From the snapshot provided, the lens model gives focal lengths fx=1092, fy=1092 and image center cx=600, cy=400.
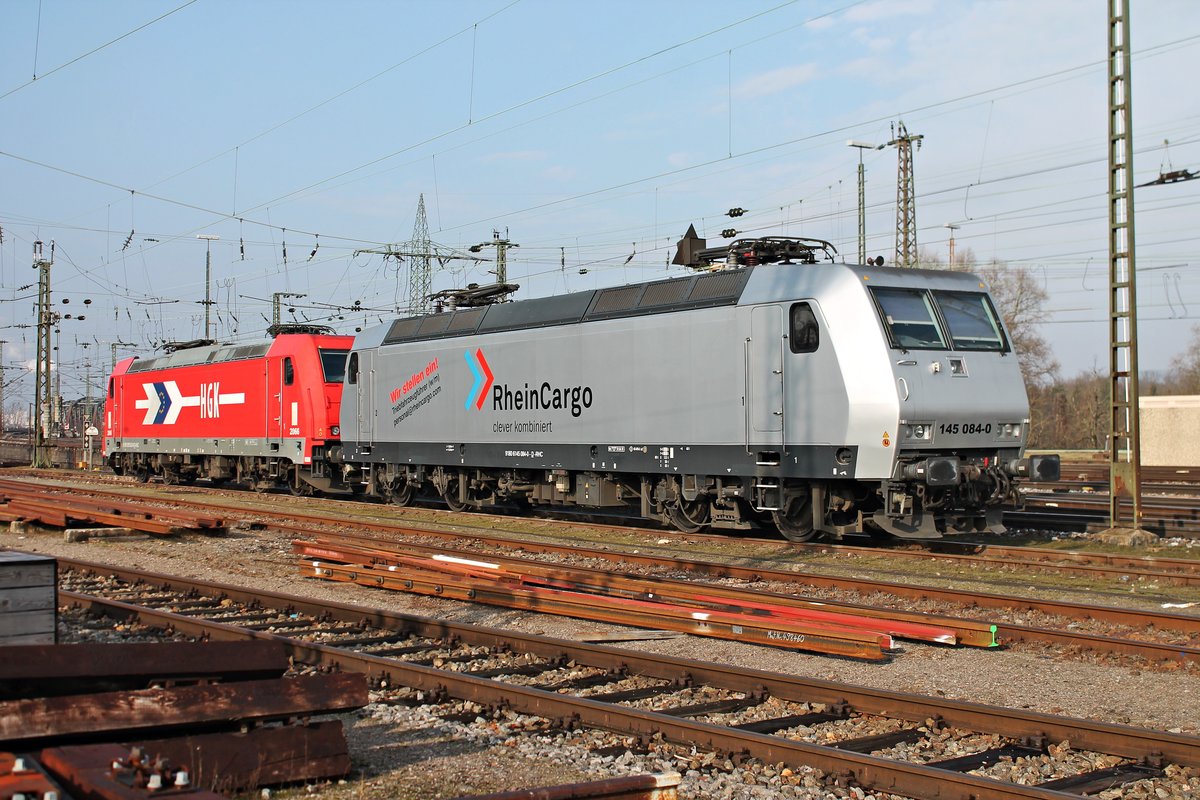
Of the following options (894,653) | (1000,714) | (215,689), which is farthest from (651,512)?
(215,689)

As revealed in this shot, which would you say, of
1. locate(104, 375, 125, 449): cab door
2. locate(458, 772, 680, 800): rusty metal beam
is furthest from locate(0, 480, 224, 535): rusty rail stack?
locate(104, 375, 125, 449): cab door

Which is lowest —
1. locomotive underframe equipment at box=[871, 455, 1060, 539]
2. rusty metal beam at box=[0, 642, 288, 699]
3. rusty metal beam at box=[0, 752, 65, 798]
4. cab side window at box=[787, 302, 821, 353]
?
rusty metal beam at box=[0, 752, 65, 798]

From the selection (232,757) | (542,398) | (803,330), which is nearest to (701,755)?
(232,757)

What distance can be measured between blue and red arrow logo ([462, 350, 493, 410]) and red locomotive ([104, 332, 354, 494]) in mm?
5952

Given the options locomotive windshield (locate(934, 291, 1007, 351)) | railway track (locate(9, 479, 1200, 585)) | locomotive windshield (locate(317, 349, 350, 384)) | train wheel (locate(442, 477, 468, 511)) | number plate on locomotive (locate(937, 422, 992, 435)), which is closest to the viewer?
railway track (locate(9, 479, 1200, 585))

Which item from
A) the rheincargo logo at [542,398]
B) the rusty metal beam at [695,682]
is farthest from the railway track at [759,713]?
the rheincargo logo at [542,398]

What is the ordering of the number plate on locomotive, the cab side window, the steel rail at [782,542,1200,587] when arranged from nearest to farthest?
1. the steel rail at [782,542,1200,587]
2. the number plate on locomotive
3. the cab side window

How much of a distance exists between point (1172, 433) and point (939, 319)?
3047cm

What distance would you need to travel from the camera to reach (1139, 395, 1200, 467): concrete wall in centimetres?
3947

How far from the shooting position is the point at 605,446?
1731 centimetres

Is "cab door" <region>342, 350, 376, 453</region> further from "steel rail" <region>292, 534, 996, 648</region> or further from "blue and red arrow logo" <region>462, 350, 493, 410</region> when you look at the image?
"steel rail" <region>292, 534, 996, 648</region>

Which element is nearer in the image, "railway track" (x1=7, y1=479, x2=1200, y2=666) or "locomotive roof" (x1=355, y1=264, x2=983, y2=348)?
"railway track" (x1=7, y1=479, x2=1200, y2=666)

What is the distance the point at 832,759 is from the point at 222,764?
308 cm

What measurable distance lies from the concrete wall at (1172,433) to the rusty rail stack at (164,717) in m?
40.0
